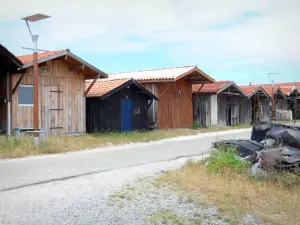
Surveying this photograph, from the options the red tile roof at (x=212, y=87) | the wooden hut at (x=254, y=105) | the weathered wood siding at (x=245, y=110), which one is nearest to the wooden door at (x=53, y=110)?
the red tile roof at (x=212, y=87)

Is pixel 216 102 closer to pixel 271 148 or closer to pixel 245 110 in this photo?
Result: pixel 245 110

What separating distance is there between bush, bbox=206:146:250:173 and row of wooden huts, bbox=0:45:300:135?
30.7 feet

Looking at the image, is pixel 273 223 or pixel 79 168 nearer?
pixel 273 223

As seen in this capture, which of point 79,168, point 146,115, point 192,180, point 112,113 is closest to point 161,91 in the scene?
point 146,115

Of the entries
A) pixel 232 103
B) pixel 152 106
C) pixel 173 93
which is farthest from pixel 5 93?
pixel 232 103

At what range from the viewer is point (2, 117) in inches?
656

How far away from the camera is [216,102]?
28844mm

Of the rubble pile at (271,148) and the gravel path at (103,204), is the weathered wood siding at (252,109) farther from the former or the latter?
the gravel path at (103,204)

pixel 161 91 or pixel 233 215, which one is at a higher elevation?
pixel 161 91

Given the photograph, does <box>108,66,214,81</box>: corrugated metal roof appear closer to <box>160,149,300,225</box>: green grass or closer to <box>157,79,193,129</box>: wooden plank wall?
<box>157,79,193,129</box>: wooden plank wall

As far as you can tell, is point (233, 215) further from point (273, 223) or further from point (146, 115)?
point (146, 115)

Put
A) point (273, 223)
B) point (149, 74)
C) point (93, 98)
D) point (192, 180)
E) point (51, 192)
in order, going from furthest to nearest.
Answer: point (149, 74)
point (93, 98)
point (192, 180)
point (51, 192)
point (273, 223)

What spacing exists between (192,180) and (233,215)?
2.35m

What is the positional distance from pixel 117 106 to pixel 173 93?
521cm
